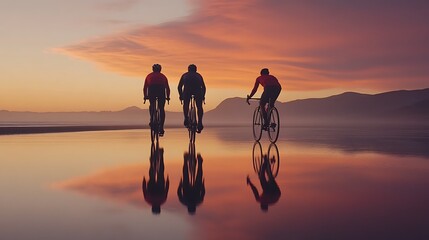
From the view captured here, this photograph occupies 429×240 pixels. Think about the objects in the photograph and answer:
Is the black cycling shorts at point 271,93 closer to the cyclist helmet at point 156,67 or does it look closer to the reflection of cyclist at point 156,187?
the cyclist helmet at point 156,67

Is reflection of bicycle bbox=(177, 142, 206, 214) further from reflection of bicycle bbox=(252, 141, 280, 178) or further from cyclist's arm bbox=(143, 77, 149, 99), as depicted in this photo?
cyclist's arm bbox=(143, 77, 149, 99)

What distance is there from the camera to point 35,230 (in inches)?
194

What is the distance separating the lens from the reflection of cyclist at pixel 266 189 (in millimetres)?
6546

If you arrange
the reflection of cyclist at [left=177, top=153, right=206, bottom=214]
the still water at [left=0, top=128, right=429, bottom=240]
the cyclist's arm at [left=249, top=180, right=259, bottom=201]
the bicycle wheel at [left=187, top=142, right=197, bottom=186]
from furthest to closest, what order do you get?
the bicycle wheel at [left=187, top=142, right=197, bottom=186] → the cyclist's arm at [left=249, top=180, right=259, bottom=201] → the reflection of cyclist at [left=177, top=153, right=206, bottom=214] → the still water at [left=0, top=128, right=429, bottom=240]

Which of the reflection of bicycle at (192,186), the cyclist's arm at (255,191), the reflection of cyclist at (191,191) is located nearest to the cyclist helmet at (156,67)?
the reflection of bicycle at (192,186)

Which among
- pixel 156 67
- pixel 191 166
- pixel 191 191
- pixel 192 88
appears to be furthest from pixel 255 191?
pixel 156 67

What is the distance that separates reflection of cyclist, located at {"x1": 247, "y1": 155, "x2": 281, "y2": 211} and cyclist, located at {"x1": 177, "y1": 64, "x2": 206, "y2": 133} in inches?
270

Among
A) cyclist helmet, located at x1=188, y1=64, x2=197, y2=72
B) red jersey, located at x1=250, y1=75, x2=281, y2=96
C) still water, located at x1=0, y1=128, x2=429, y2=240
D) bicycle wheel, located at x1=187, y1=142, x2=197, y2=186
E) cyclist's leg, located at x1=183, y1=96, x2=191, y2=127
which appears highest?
cyclist helmet, located at x1=188, y1=64, x2=197, y2=72

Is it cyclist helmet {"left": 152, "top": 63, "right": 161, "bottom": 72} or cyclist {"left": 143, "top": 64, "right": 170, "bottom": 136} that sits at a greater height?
cyclist helmet {"left": 152, "top": 63, "right": 161, "bottom": 72}

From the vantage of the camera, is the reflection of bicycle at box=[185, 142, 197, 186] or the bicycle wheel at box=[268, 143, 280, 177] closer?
the reflection of bicycle at box=[185, 142, 197, 186]

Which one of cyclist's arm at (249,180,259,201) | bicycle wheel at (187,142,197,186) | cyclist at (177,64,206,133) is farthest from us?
cyclist at (177,64,206,133)

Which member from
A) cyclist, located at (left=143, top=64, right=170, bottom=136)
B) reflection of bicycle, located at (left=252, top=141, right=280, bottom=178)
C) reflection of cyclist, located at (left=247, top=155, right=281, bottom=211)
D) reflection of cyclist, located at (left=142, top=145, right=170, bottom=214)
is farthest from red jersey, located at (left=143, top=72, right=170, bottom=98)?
reflection of cyclist, located at (left=247, top=155, right=281, bottom=211)

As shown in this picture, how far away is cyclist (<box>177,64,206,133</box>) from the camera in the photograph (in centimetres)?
1655

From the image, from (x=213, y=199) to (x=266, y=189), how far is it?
3.91 feet
